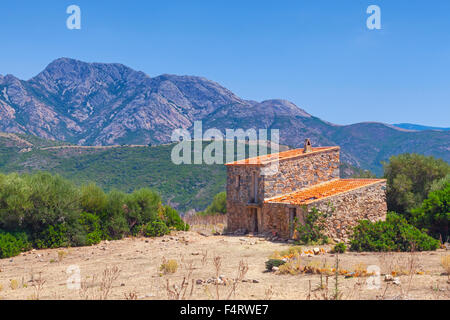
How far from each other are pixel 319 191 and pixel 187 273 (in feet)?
31.4

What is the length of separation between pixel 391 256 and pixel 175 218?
12.0 metres

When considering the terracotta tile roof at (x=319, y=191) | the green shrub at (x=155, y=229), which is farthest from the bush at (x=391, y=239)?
the green shrub at (x=155, y=229)

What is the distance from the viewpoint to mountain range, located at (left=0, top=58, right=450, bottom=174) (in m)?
109

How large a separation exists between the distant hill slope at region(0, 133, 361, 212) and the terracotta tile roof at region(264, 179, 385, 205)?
1135 inches

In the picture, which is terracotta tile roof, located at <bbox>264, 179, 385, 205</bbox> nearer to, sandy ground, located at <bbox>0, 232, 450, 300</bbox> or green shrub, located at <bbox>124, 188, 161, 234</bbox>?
sandy ground, located at <bbox>0, 232, 450, 300</bbox>

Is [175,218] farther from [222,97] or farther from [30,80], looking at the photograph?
[30,80]

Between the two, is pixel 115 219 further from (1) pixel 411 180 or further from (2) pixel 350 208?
(1) pixel 411 180

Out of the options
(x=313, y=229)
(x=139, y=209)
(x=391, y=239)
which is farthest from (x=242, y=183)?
(x=391, y=239)

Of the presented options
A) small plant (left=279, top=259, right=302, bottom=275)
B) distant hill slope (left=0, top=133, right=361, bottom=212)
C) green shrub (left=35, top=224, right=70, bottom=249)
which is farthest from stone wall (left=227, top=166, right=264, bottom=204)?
distant hill slope (left=0, top=133, right=361, bottom=212)

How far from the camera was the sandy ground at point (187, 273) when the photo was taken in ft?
27.2

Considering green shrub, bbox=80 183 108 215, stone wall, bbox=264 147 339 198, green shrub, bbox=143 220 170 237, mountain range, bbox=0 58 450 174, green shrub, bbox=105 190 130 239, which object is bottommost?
green shrub, bbox=143 220 170 237

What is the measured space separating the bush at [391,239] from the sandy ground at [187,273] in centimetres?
52

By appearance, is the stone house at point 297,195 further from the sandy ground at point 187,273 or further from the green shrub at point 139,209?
the green shrub at point 139,209
